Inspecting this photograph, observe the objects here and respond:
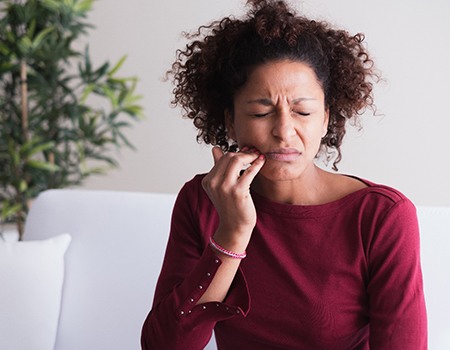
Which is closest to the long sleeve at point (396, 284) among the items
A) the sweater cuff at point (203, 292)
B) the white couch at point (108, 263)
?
the sweater cuff at point (203, 292)

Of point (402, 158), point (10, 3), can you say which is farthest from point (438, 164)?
point (10, 3)

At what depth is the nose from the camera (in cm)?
142

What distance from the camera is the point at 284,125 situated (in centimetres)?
142

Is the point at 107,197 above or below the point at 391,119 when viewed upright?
below

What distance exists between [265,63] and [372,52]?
5.21 feet

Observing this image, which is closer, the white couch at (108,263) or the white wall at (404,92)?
the white couch at (108,263)

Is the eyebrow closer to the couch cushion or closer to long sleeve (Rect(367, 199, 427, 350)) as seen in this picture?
long sleeve (Rect(367, 199, 427, 350))

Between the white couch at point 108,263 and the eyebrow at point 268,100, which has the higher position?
the eyebrow at point 268,100

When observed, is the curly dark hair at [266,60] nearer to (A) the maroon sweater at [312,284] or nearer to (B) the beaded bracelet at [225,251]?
(A) the maroon sweater at [312,284]

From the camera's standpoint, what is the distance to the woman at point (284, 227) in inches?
56.6

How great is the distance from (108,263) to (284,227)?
Result: 67 cm

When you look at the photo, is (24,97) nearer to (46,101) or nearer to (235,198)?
(46,101)

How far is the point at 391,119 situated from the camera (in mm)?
2951

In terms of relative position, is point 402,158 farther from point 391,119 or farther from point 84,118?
point 84,118
